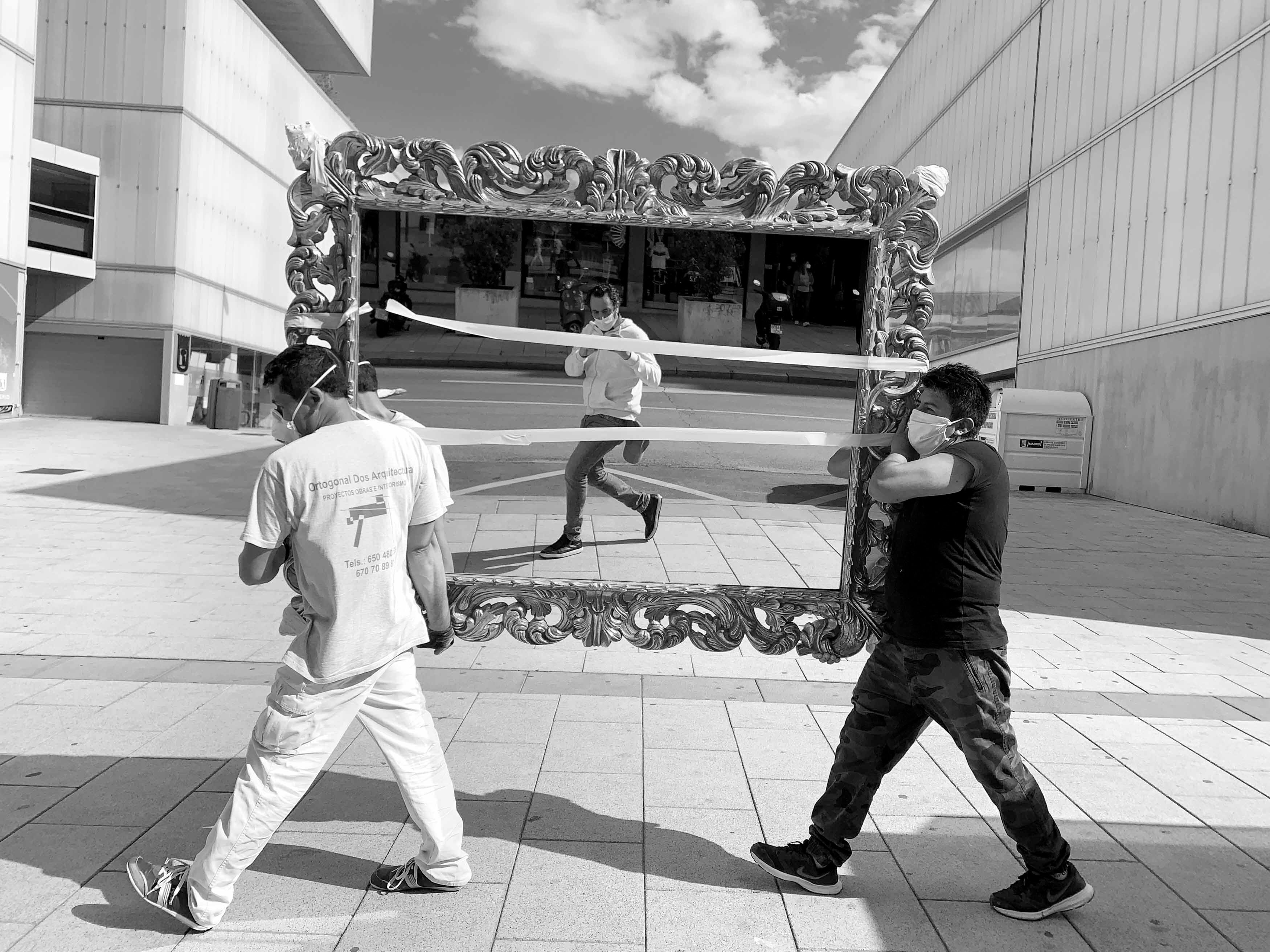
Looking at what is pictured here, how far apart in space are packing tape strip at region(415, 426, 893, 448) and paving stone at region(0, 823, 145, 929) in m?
1.89

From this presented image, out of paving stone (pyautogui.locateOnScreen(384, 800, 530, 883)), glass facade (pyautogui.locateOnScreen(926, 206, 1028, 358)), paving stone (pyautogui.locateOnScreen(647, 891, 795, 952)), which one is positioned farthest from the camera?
glass facade (pyautogui.locateOnScreen(926, 206, 1028, 358))

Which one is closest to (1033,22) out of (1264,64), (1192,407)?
(1264,64)

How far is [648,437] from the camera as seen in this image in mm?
4723

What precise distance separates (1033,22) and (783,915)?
23916mm

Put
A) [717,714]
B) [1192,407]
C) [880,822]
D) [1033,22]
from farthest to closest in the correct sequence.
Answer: [1033,22] < [1192,407] < [717,714] < [880,822]

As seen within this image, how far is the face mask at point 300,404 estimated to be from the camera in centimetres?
315

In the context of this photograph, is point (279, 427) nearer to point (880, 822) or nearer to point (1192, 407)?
point (880, 822)

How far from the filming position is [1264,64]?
13.6 metres

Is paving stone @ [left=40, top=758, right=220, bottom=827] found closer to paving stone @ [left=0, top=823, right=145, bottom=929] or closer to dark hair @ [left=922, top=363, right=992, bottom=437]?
paving stone @ [left=0, top=823, right=145, bottom=929]

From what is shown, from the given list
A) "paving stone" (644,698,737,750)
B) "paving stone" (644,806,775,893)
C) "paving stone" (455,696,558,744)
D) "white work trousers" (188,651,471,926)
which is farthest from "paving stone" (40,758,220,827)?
"paving stone" (644,698,737,750)

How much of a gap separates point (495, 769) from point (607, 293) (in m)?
2.07

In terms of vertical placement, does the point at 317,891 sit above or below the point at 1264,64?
below

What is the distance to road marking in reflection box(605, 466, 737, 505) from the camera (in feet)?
15.7

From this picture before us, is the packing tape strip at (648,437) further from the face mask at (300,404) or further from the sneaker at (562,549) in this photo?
the face mask at (300,404)
